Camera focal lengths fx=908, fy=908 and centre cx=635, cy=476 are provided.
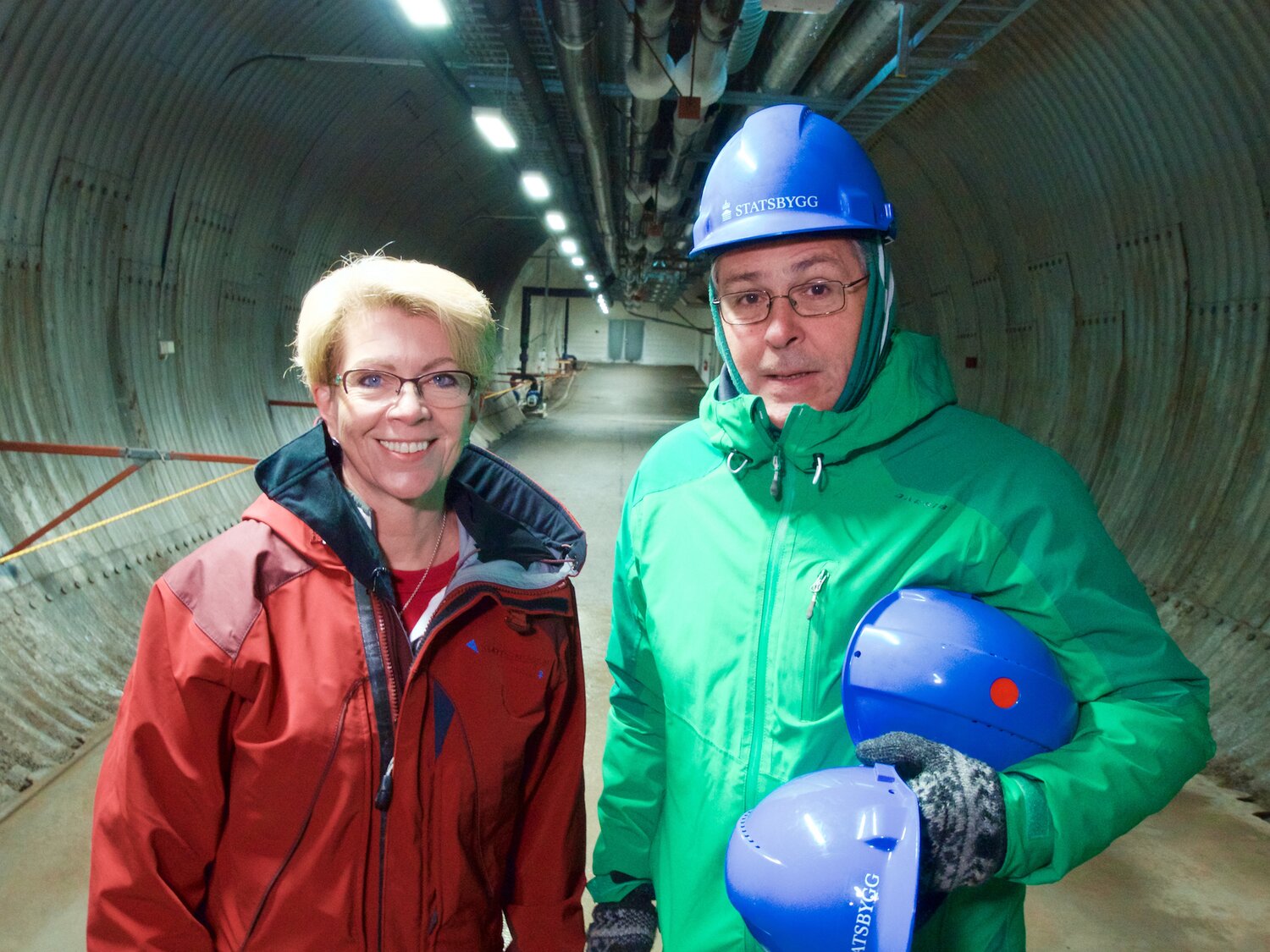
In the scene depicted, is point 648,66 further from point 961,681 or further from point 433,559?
point 961,681

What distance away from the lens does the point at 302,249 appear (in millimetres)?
10625

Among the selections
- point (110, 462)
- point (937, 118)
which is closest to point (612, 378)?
point (937, 118)

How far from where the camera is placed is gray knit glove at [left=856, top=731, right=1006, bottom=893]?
56.9 inches

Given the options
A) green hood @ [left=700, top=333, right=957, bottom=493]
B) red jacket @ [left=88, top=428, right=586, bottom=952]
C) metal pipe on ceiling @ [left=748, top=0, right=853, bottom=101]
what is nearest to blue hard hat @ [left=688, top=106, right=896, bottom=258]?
green hood @ [left=700, top=333, right=957, bottom=493]

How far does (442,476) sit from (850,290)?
3.23 feet

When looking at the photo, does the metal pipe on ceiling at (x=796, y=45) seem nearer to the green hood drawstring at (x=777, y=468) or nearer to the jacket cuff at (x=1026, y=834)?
the green hood drawstring at (x=777, y=468)

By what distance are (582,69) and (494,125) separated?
1732mm

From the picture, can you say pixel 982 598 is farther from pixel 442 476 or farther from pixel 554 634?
pixel 442 476

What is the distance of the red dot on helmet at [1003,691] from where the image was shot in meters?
1.56

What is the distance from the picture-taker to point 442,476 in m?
2.07

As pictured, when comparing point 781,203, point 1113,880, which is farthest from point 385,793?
point 1113,880

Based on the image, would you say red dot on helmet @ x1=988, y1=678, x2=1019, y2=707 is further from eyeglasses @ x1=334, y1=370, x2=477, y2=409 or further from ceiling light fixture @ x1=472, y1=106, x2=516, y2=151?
ceiling light fixture @ x1=472, y1=106, x2=516, y2=151

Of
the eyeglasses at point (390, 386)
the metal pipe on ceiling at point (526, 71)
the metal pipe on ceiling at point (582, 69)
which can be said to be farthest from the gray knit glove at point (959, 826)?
the metal pipe on ceiling at point (526, 71)

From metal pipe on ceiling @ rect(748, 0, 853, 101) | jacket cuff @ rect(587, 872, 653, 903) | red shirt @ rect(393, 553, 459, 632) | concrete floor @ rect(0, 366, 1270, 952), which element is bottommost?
concrete floor @ rect(0, 366, 1270, 952)
